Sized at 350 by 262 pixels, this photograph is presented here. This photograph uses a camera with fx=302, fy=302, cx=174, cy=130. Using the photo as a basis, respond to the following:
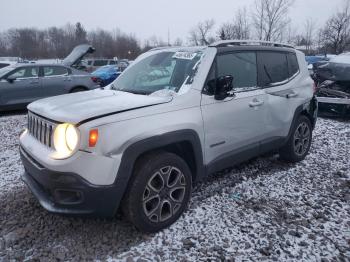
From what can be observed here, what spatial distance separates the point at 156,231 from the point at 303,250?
1353 millimetres

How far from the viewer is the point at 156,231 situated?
9.56 ft

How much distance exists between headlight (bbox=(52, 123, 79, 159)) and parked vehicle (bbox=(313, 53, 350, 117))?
665 centimetres

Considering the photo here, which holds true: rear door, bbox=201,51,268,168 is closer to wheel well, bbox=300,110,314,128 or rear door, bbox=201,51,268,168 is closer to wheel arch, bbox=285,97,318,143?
wheel arch, bbox=285,97,318,143

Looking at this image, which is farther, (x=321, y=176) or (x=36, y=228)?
(x=321, y=176)

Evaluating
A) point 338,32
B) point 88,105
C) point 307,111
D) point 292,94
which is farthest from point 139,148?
point 338,32

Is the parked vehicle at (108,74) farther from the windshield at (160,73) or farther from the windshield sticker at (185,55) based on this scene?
the windshield sticker at (185,55)

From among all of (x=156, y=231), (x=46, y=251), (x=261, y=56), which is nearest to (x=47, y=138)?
(x=46, y=251)

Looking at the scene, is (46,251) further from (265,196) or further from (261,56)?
(261,56)

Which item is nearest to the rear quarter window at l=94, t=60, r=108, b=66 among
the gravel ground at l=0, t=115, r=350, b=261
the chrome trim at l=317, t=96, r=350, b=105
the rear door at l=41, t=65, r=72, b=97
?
the rear door at l=41, t=65, r=72, b=97

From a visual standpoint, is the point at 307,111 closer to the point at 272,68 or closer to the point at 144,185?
the point at 272,68

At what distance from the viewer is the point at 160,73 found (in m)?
3.48

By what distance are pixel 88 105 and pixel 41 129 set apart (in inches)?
21.0

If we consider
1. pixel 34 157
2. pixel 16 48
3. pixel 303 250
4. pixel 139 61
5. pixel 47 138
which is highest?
pixel 16 48

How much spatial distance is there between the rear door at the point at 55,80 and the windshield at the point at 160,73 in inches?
232
